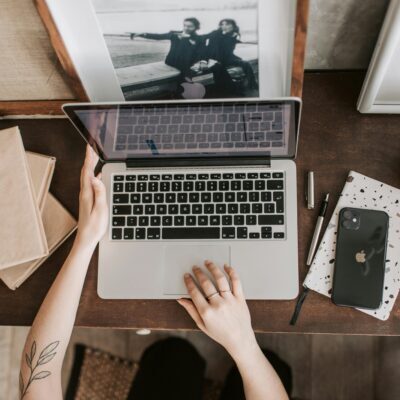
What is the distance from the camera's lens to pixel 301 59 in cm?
72

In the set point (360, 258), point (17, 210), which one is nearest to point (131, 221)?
point (17, 210)

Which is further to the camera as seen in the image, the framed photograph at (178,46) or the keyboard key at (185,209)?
the keyboard key at (185,209)

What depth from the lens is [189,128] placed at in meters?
0.82

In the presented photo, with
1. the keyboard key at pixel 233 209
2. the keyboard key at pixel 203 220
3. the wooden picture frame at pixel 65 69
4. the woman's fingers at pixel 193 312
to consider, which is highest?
the wooden picture frame at pixel 65 69

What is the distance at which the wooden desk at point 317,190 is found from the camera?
858 millimetres

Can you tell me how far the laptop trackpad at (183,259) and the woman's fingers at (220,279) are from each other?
1.2 inches

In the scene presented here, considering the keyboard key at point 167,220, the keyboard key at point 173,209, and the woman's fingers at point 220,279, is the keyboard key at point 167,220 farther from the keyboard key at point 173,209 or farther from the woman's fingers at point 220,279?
the woman's fingers at point 220,279

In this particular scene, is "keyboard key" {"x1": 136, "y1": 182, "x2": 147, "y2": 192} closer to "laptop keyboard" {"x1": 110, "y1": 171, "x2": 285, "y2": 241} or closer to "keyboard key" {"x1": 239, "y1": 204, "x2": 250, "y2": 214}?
"laptop keyboard" {"x1": 110, "y1": 171, "x2": 285, "y2": 241}

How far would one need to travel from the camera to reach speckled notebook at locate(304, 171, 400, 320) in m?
0.85

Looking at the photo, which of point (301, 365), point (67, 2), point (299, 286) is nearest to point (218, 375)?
point (301, 365)

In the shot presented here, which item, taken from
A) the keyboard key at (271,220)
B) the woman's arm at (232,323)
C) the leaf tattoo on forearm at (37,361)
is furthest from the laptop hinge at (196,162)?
the leaf tattoo on forearm at (37,361)

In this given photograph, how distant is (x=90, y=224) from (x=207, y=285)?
26cm

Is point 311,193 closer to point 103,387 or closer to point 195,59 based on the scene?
point 195,59

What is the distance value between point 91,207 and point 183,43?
374 millimetres
